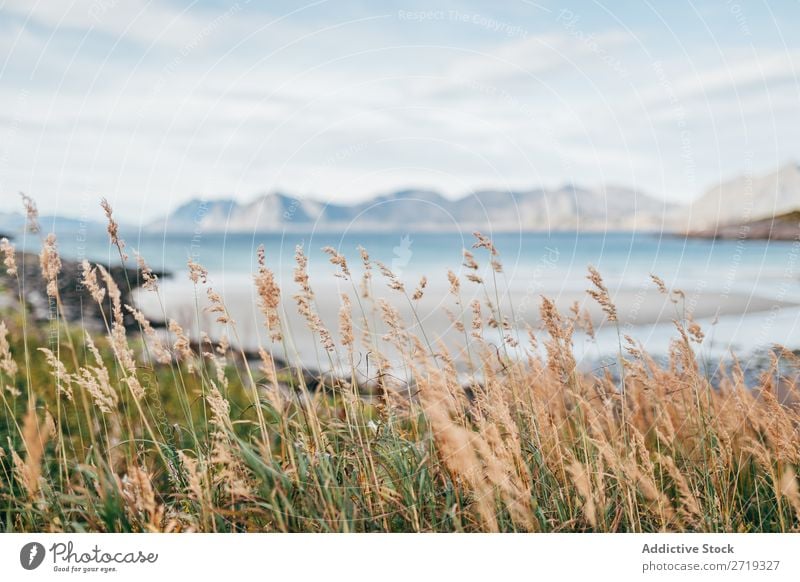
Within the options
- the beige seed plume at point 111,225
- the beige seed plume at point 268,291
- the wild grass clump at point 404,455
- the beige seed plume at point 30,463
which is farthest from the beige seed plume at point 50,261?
the beige seed plume at point 268,291

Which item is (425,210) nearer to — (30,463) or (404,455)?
(404,455)

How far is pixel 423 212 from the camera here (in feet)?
32.1

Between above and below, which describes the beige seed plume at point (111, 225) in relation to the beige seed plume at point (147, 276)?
above

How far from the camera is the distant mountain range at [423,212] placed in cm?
398

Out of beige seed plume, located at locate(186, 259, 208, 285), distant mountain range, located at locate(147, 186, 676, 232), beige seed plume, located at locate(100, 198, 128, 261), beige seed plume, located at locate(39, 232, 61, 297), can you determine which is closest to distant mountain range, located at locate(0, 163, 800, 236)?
distant mountain range, located at locate(147, 186, 676, 232)

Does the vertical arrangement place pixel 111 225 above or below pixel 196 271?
above

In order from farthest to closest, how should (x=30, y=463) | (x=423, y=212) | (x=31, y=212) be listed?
(x=423, y=212), (x=31, y=212), (x=30, y=463)

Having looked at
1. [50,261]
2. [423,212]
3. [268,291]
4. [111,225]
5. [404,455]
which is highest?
[423,212]

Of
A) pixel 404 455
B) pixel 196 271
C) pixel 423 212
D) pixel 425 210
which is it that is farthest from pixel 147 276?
pixel 425 210

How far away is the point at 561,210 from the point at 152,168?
40.8 ft

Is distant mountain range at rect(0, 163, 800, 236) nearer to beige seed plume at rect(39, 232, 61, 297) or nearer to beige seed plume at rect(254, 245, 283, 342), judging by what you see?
beige seed plume at rect(39, 232, 61, 297)

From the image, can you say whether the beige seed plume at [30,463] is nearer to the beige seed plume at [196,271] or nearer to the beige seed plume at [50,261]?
the beige seed plume at [50,261]

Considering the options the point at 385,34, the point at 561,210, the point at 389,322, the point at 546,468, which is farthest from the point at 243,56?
the point at 561,210
